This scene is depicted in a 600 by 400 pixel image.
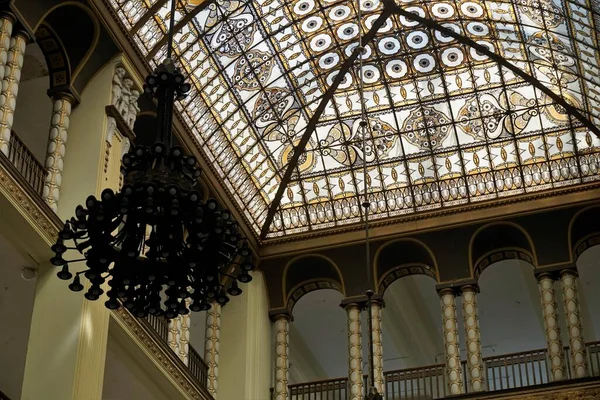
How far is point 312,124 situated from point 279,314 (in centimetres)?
364

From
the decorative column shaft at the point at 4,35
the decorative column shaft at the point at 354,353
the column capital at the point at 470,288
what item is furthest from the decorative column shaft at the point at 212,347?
the decorative column shaft at the point at 4,35

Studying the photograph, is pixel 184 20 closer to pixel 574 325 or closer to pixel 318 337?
pixel 574 325

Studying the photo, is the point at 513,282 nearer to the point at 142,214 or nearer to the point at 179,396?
the point at 179,396

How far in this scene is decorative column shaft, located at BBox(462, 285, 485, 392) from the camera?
1911 centimetres

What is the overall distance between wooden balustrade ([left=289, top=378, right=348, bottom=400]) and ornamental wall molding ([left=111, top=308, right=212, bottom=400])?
2250 mm

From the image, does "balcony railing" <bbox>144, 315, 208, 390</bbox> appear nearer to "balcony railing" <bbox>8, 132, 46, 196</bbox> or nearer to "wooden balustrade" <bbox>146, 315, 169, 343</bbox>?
"wooden balustrade" <bbox>146, 315, 169, 343</bbox>

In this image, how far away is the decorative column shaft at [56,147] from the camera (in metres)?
15.2

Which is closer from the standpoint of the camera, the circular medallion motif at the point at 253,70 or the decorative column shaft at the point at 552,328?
the decorative column shaft at the point at 552,328

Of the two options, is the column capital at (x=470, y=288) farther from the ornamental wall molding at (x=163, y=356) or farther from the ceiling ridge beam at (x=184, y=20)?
the ceiling ridge beam at (x=184, y=20)

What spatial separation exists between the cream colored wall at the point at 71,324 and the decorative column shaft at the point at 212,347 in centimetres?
501

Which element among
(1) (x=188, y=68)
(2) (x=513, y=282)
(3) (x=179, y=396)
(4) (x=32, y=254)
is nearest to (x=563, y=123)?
(2) (x=513, y=282)

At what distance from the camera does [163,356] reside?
56.3ft

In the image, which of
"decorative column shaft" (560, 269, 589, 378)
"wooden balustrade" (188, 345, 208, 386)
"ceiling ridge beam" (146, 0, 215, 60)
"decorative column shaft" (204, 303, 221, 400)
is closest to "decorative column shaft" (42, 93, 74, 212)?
"ceiling ridge beam" (146, 0, 215, 60)

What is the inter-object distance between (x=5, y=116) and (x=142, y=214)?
5329mm
